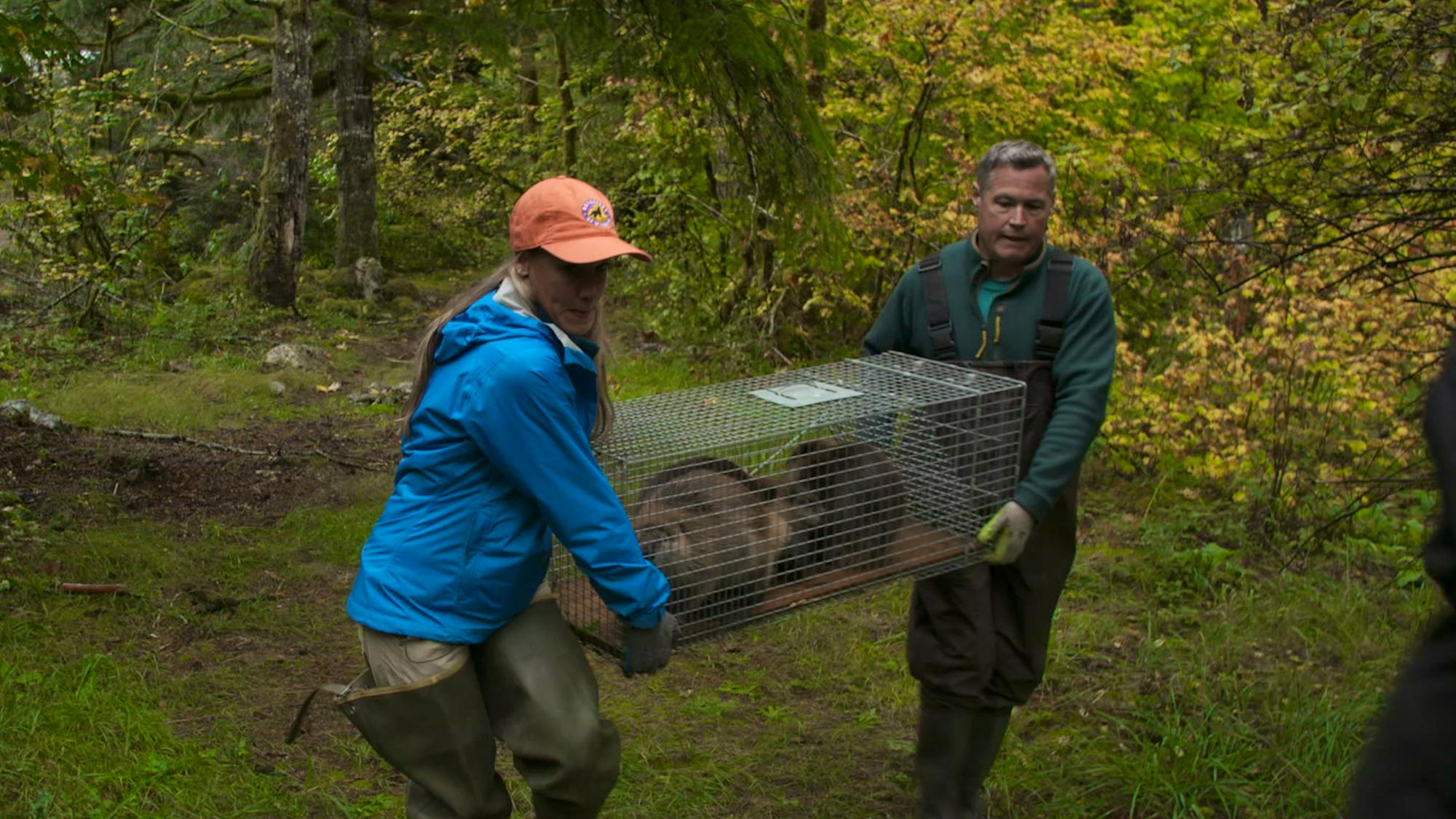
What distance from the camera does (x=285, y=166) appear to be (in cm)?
1340

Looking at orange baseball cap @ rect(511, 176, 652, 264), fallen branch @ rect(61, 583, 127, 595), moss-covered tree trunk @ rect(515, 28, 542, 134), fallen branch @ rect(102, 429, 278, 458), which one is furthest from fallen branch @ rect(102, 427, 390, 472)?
moss-covered tree trunk @ rect(515, 28, 542, 134)

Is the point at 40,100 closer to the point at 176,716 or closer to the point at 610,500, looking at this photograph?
the point at 176,716

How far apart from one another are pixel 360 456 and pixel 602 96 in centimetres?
514

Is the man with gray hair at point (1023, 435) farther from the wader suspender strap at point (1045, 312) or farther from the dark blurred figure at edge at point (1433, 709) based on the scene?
the dark blurred figure at edge at point (1433, 709)

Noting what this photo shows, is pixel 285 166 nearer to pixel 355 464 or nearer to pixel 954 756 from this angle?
pixel 355 464

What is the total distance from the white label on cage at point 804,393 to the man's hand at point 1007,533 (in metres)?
0.51

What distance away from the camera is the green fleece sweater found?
3314 mm

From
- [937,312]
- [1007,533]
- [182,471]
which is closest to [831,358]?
[182,471]

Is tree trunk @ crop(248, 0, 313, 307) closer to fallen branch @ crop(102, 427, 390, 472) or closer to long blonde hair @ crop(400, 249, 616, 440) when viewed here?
fallen branch @ crop(102, 427, 390, 472)

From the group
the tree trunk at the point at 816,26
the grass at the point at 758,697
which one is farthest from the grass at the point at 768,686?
the tree trunk at the point at 816,26

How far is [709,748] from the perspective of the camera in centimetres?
446

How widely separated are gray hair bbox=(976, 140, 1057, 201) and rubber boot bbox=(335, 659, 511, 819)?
1.89 meters

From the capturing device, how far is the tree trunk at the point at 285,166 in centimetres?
1321

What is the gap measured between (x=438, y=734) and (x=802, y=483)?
1080mm
